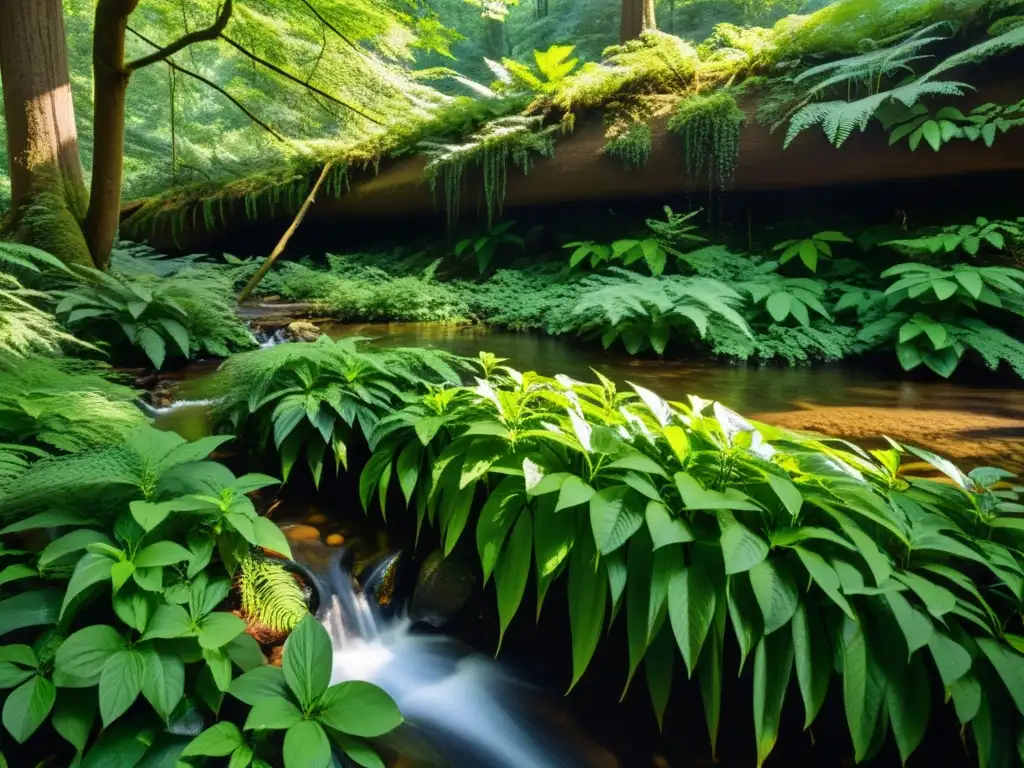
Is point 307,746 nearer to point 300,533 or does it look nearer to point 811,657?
point 300,533

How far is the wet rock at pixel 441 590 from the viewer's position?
203 cm

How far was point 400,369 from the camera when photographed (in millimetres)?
2660

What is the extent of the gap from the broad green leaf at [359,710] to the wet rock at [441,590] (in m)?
0.57

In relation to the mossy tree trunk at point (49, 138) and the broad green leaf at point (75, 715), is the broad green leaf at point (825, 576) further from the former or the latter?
the mossy tree trunk at point (49, 138)

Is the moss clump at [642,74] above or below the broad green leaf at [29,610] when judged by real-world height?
above

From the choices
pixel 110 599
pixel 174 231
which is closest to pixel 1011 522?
pixel 110 599

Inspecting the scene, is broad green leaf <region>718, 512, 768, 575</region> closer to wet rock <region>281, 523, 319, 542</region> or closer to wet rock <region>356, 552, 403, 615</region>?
wet rock <region>356, 552, 403, 615</region>

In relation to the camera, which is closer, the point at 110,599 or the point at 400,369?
the point at 110,599

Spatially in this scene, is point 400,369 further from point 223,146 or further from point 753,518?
point 223,146

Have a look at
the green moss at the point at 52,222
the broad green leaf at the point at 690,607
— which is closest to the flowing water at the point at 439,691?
the broad green leaf at the point at 690,607

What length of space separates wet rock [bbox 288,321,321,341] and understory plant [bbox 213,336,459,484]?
227cm

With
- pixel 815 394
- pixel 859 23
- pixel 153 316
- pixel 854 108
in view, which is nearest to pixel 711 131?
pixel 854 108

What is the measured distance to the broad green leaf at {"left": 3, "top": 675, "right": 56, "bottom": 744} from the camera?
118 centimetres

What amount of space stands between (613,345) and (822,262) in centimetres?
275
